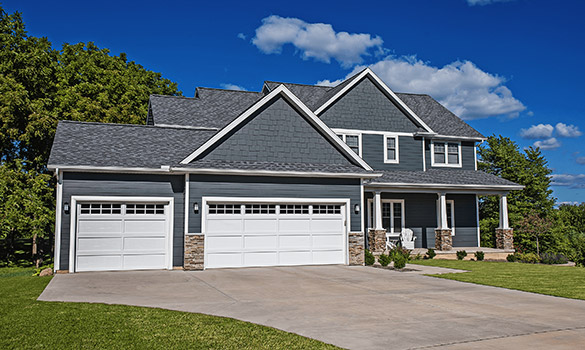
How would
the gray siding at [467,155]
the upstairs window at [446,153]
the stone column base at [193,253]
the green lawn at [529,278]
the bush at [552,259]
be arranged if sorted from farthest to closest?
the gray siding at [467,155] → the upstairs window at [446,153] → the bush at [552,259] → the stone column base at [193,253] → the green lawn at [529,278]

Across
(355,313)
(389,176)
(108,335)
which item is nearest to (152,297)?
(108,335)

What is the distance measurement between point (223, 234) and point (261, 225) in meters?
1.41

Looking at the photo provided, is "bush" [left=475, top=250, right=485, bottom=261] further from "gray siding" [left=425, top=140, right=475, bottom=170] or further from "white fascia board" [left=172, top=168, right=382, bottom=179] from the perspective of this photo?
"white fascia board" [left=172, top=168, right=382, bottom=179]

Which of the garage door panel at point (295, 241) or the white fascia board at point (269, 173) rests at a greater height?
the white fascia board at point (269, 173)

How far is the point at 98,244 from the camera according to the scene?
1667cm

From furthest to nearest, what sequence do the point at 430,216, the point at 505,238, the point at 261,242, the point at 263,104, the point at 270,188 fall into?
the point at 430,216
the point at 505,238
the point at 263,104
the point at 270,188
the point at 261,242

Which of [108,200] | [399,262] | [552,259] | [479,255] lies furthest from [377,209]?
[108,200]

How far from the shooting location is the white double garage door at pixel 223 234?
54.9 ft

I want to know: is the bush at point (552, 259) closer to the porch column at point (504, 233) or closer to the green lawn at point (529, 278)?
the porch column at point (504, 233)

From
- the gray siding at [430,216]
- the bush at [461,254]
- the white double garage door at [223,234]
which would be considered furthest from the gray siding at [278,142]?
the bush at [461,254]

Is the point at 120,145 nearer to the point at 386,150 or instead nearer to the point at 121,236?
the point at 121,236

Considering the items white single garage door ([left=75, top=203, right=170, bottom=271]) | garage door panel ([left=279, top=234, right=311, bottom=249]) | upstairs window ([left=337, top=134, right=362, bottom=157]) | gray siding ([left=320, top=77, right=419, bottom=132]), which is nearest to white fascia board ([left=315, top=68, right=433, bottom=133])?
gray siding ([left=320, top=77, right=419, bottom=132])

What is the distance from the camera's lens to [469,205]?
89.6 feet

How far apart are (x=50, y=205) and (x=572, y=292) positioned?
2303 centimetres
